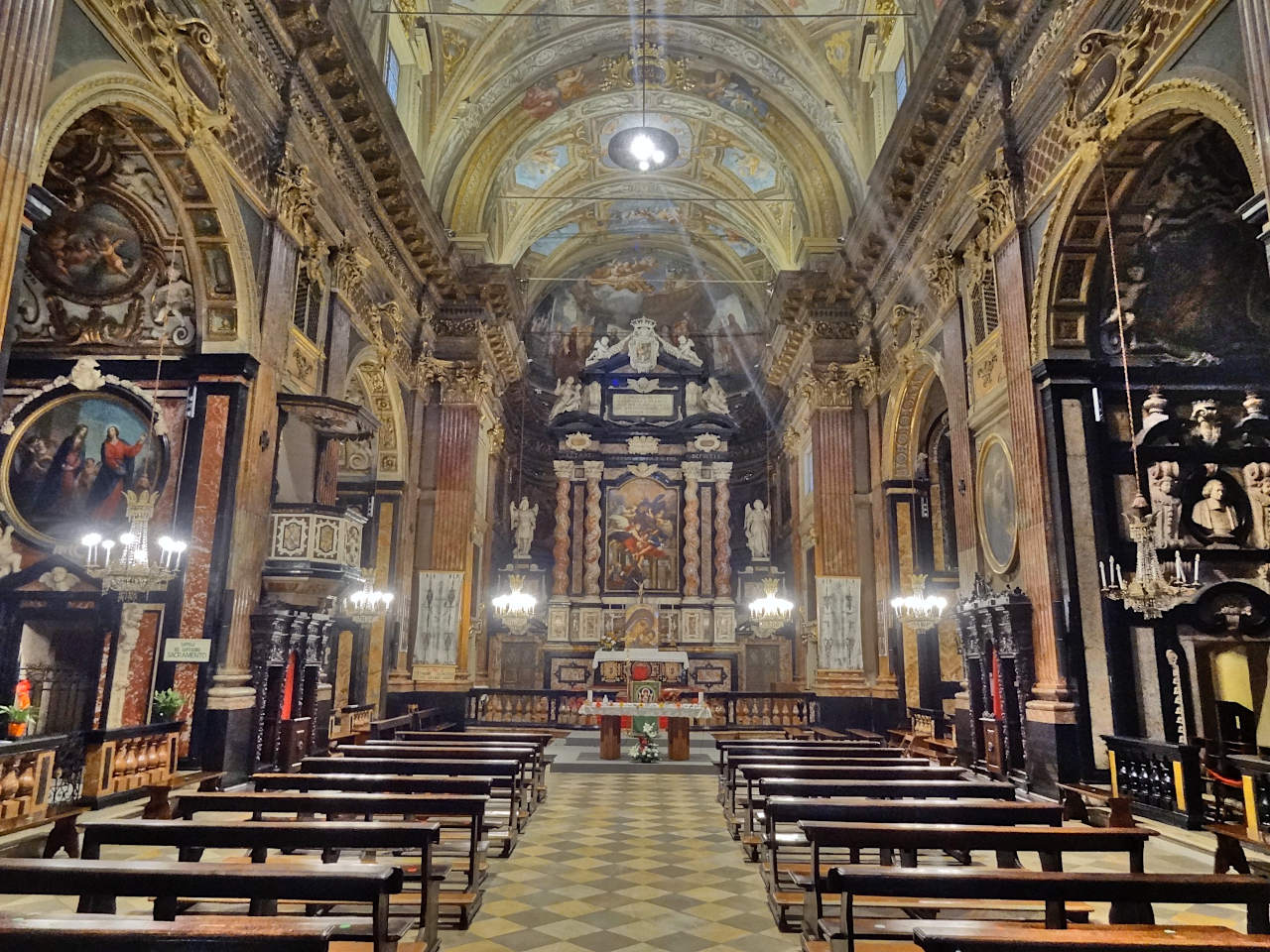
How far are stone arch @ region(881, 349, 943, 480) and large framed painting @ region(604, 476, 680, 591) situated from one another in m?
8.88

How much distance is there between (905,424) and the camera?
15.0 meters

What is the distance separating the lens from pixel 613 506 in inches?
939

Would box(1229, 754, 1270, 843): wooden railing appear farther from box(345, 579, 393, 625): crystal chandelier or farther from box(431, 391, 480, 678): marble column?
box(431, 391, 480, 678): marble column

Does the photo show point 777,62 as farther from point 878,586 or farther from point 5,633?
point 5,633

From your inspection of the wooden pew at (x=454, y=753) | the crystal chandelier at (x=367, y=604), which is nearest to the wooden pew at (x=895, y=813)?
the wooden pew at (x=454, y=753)

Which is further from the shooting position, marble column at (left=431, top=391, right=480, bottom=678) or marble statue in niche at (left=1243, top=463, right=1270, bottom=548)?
marble column at (left=431, top=391, right=480, bottom=678)

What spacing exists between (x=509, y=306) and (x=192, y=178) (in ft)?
33.6

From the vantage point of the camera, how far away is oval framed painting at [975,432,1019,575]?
966 centimetres

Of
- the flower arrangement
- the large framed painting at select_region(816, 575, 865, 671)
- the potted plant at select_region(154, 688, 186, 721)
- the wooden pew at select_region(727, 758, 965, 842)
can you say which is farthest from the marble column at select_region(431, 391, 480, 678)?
the wooden pew at select_region(727, 758, 965, 842)

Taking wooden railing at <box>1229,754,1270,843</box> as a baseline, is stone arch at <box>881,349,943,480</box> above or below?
above

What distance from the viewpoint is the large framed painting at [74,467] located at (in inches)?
362

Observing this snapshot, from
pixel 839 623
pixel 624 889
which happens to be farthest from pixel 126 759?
pixel 839 623

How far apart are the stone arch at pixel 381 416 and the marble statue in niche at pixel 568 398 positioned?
28.8ft

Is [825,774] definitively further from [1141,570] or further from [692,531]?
[692,531]
